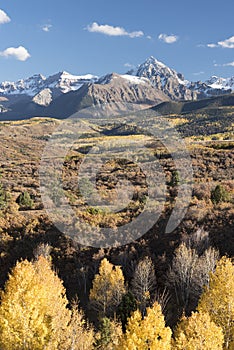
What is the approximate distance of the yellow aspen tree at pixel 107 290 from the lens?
28047 mm

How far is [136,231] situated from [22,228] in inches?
595

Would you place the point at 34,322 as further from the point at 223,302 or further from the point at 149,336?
the point at 223,302

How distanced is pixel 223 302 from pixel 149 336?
6.16 m

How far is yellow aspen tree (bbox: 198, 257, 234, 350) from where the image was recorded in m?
20.1

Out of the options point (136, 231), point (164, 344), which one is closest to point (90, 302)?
point (136, 231)

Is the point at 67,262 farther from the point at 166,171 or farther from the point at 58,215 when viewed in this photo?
the point at 166,171

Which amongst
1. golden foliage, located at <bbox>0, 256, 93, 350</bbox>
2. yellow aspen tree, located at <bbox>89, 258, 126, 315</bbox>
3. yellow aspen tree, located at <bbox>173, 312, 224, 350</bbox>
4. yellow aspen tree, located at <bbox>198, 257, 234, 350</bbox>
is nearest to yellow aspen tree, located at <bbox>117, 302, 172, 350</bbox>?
yellow aspen tree, located at <bbox>173, 312, 224, 350</bbox>

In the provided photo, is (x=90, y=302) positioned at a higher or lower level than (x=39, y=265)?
lower

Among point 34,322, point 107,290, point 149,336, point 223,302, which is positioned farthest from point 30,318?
point 223,302

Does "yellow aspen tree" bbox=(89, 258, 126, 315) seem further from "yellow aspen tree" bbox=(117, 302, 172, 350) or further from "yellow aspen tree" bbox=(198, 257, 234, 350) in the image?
"yellow aspen tree" bbox=(117, 302, 172, 350)

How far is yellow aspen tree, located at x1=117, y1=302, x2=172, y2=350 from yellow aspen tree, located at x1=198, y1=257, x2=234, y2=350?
3911mm

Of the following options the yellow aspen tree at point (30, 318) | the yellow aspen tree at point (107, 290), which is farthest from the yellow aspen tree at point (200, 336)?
the yellow aspen tree at point (107, 290)

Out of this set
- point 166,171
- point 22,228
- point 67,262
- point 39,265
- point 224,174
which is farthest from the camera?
point 166,171

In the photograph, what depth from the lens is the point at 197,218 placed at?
37.6 m
